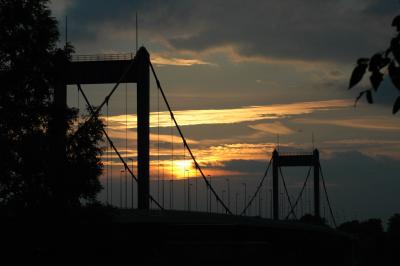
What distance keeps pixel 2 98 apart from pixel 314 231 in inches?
1923

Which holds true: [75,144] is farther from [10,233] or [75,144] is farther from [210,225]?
[210,225]

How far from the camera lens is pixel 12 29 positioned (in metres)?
25.4

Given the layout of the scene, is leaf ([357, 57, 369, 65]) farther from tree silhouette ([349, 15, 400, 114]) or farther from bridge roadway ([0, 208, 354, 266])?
bridge roadway ([0, 208, 354, 266])

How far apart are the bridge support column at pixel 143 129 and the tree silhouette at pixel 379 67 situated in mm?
36166

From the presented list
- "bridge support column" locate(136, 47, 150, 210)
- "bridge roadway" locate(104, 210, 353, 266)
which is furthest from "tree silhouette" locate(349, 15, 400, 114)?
"bridge support column" locate(136, 47, 150, 210)

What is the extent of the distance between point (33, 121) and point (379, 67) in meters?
21.0

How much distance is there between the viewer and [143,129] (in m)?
42.7

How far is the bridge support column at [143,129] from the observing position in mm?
41156

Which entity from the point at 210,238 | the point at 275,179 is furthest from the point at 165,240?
the point at 275,179

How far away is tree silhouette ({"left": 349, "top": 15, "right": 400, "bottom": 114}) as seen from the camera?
5.02 meters

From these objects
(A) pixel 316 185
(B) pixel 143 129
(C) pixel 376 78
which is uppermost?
(B) pixel 143 129

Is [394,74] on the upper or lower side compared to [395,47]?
lower

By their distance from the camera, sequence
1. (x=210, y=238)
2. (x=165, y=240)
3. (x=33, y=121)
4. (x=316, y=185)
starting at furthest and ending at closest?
(x=316, y=185)
(x=210, y=238)
(x=165, y=240)
(x=33, y=121)

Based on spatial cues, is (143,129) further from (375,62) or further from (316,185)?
(316,185)
